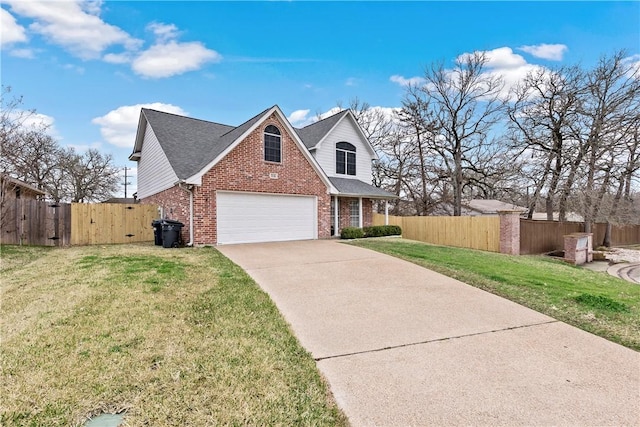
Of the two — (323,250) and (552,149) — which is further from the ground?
(552,149)

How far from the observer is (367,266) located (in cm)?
822

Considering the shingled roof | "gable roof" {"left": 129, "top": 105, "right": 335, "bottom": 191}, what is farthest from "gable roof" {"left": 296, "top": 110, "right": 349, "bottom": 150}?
the shingled roof

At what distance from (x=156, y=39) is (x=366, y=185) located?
11698 mm

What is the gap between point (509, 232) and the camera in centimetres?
1430

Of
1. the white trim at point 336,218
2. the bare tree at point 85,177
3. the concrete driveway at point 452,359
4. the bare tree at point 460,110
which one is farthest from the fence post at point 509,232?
the bare tree at point 85,177

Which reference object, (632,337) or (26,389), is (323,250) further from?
(26,389)

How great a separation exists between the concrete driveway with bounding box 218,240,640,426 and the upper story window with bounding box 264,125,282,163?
7921 mm

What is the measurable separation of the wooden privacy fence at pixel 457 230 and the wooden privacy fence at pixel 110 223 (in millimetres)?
13734

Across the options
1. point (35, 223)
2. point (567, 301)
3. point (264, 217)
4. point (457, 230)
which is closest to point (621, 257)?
point (457, 230)

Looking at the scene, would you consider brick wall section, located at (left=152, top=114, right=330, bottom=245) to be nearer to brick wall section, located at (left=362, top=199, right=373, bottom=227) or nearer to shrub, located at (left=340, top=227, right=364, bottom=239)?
shrub, located at (left=340, top=227, right=364, bottom=239)

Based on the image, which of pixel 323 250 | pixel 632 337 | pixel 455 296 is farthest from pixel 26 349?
pixel 323 250

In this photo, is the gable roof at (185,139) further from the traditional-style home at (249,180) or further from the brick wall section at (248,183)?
the brick wall section at (248,183)

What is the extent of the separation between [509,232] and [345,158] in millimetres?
8792

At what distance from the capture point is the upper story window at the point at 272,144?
13.3 m
